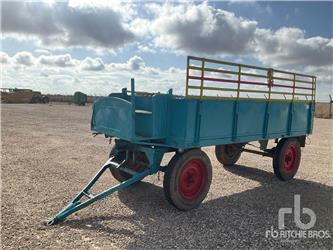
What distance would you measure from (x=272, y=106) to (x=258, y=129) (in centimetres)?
69

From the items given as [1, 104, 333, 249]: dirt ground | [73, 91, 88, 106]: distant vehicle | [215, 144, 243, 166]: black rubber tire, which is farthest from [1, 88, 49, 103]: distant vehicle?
[215, 144, 243, 166]: black rubber tire

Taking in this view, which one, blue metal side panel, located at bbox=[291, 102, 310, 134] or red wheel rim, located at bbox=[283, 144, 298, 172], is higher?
blue metal side panel, located at bbox=[291, 102, 310, 134]

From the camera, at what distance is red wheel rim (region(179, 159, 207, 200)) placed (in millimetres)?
5853

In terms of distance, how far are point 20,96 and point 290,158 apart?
1656 inches

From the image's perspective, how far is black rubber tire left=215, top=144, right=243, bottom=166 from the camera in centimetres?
911

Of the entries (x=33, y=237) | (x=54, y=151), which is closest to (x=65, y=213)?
(x=33, y=237)

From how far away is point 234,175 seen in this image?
848 cm

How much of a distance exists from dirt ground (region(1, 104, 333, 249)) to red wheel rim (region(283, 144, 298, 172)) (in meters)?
0.40

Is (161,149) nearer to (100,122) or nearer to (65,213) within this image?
(100,122)

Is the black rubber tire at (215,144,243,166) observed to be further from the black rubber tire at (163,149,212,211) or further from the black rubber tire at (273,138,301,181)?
the black rubber tire at (163,149,212,211)

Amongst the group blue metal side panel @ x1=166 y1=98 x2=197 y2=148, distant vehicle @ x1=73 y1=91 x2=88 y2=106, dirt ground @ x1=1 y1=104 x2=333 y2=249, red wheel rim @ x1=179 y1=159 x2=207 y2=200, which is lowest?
dirt ground @ x1=1 y1=104 x2=333 y2=249

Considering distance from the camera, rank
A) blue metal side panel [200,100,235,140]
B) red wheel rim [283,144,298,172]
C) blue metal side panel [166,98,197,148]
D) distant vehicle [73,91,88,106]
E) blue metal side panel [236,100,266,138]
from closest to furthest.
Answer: blue metal side panel [166,98,197,148]
blue metal side panel [200,100,235,140]
blue metal side panel [236,100,266,138]
red wheel rim [283,144,298,172]
distant vehicle [73,91,88,106]

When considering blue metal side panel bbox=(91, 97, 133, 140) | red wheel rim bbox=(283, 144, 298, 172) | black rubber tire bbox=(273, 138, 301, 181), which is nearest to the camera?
blue metal side panel bbox=(91, 97, 133, 140)

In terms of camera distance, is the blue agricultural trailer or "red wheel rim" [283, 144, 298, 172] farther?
"red wheel rim" [283, 144, 298, 172]
